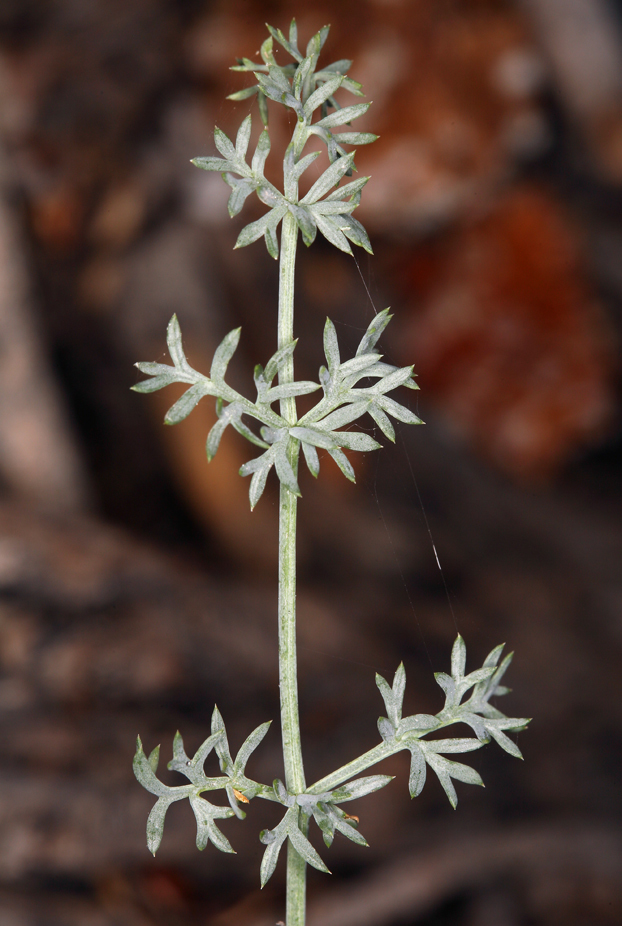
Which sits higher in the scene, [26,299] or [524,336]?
[524,336]

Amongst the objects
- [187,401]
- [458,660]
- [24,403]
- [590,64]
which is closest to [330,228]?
[187,401]

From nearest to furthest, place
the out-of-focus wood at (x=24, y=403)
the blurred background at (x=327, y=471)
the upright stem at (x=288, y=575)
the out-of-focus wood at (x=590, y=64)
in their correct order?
the upright stem at (x=288, y=575) → the blurred background at (x=327, y=471) → the out-of-focus wood at (x=24, y=403) → the out-of-focus wood at (x=590, y=64)

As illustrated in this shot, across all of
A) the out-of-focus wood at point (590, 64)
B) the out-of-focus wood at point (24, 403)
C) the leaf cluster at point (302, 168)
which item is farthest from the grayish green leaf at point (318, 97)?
the out-of-focus wood at point (590, 64)

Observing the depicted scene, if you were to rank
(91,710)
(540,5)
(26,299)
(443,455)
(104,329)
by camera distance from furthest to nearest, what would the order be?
(443,455) → (540,5) → (104,329) → (26,299) → (91,710)

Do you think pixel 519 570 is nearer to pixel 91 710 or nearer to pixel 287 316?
pixel 91 710

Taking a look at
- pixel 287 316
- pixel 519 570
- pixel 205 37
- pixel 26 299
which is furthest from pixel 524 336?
pixel 287 316

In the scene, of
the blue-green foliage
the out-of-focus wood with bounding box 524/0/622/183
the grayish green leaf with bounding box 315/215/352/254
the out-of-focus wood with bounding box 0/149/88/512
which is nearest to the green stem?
the blue-green foliage

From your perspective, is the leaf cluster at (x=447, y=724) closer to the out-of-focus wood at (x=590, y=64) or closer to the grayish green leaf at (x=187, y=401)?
the grayish green leaf at (x=187, y=401)

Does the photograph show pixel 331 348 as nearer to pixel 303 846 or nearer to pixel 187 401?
pixel 187 401
